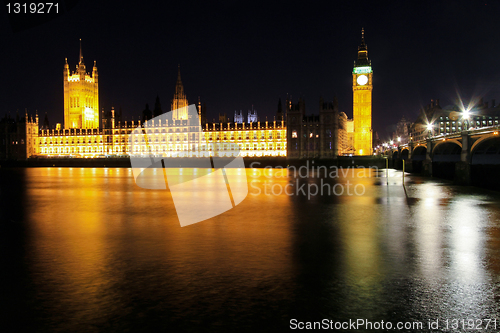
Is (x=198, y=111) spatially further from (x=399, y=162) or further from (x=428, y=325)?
(x=428, y=325)

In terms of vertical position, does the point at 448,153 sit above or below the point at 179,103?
below

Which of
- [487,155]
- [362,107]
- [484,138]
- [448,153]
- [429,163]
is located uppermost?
[362,107]

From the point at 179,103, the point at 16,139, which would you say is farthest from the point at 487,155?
the point at 16,139

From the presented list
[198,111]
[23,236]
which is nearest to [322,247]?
[23,236]

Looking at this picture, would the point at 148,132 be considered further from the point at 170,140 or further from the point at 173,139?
the point at 173,139

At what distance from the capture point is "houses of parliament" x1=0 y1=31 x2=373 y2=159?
11100cm

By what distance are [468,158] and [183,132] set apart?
105m

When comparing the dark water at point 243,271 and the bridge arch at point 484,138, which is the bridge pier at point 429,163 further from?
the dark water at point 243,271

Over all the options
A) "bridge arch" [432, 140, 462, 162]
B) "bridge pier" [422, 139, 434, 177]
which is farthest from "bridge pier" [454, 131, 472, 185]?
"bridge arch" [432, 140, 462, 162]

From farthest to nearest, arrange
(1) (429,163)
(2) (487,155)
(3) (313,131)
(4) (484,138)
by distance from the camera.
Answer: (3) (313,131), (1) (429,163), (2) (487,155), (4) (484,138)

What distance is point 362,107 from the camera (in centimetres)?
12144

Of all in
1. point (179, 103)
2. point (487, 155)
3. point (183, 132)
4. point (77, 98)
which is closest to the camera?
point (487, 155)

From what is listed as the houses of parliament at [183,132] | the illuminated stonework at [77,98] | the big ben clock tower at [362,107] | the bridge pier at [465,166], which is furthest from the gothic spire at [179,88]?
the bridge pier at [465,166]

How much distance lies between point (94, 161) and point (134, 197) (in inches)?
3272
